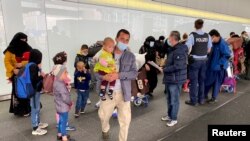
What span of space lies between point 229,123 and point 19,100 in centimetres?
373

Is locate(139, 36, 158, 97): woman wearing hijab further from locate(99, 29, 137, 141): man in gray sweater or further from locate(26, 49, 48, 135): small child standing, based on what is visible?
locate(26, 49, 48, 135): small child standing

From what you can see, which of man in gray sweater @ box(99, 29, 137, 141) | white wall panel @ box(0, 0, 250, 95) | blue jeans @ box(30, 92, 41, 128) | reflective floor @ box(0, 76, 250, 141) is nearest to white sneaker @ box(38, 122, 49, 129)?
reflective floor @ box(0, 76, 250, 141)

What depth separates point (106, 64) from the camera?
2.76 m

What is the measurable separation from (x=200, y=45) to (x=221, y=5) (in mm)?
10598

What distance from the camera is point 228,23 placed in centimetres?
1491

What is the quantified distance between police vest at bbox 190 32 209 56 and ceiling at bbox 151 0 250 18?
500 cm

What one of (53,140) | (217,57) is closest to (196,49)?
(217,57)

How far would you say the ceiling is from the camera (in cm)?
1028

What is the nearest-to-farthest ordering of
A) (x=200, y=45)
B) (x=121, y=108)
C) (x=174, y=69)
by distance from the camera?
(x=121, y=108) < (x=174, y=69) < (x=200, y=45)

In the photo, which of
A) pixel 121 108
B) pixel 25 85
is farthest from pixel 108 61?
pixel 25 85

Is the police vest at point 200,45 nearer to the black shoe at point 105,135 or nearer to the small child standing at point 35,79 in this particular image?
the black shoe at point 105,135

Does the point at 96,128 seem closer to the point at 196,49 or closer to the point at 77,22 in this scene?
the point at 196,49

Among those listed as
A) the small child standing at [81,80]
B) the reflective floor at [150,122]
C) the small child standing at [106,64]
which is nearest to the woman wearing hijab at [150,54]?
the reflective floor at [150,122]

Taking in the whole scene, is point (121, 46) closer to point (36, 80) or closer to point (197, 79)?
point (36, 80)
